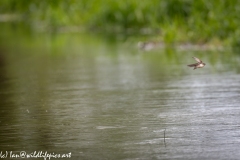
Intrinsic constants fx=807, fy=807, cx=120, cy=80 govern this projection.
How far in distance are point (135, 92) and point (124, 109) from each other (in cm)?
195

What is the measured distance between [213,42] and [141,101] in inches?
426

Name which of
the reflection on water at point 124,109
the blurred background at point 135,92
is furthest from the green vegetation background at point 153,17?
the reflection on water at point 124,109

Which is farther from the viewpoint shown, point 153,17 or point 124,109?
point 153,17

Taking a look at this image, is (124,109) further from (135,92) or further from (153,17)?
(153,17)

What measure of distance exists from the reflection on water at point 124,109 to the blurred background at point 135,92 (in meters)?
0.01

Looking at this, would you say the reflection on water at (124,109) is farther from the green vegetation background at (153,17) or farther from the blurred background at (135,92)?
the green vegetation background at (153,17)

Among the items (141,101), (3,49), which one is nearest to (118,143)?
(141,101)

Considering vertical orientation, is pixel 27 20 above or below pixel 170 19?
below

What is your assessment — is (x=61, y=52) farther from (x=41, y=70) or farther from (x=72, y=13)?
(x=72, y=13)

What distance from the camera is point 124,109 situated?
33.4 feet

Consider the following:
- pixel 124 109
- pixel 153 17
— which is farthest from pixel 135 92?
pixel 153 17

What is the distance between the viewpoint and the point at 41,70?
1697 cm

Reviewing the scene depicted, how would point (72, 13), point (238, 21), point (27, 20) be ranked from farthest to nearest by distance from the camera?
point (27, 20) < point (72, 13) < point (238, 21)

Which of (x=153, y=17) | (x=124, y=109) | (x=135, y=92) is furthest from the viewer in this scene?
(x=153, y=17)
